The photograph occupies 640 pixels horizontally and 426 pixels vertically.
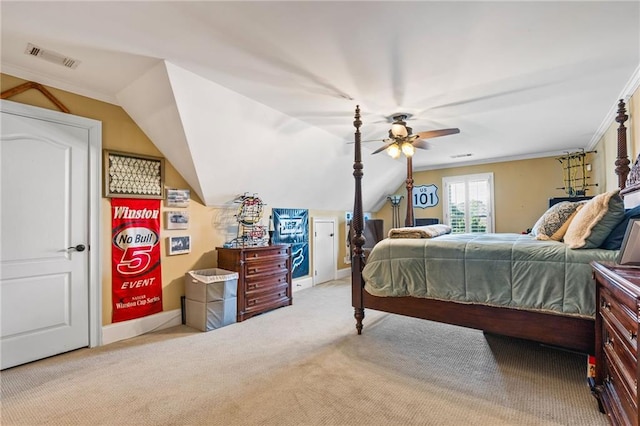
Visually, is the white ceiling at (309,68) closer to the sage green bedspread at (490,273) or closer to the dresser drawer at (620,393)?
the sage green bedspread at (490,273)

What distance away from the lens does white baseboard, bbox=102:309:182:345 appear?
114 inches

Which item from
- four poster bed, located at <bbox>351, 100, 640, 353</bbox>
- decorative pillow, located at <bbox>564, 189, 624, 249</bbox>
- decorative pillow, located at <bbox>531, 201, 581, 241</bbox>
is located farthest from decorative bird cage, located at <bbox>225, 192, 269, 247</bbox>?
decorative pillow, located at <bbox>564, 189, 624, 249</bbox>

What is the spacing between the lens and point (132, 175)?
3.09 meters

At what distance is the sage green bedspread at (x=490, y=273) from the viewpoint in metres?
1.91

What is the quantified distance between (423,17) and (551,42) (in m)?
1.04

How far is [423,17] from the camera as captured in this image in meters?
1.87

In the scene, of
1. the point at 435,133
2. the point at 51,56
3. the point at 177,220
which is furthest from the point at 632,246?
the point at 51,56

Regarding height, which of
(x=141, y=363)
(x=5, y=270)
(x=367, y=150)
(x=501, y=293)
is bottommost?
(x=141, y=363)

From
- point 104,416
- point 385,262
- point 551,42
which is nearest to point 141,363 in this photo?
point 104,416

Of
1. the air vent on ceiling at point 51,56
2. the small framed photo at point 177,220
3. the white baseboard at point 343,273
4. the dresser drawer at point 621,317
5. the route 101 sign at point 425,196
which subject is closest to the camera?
the dresser drawer at point 621,317

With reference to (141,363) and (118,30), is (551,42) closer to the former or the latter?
(118,30)

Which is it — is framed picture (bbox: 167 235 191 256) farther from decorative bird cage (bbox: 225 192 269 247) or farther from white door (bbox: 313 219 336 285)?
white door (bbox: 313 219 336 285)

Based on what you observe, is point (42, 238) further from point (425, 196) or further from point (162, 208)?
point (425, 196)

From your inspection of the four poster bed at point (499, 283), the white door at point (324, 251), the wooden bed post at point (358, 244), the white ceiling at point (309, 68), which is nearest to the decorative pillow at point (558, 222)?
the four poster bed at point (499, 283)
